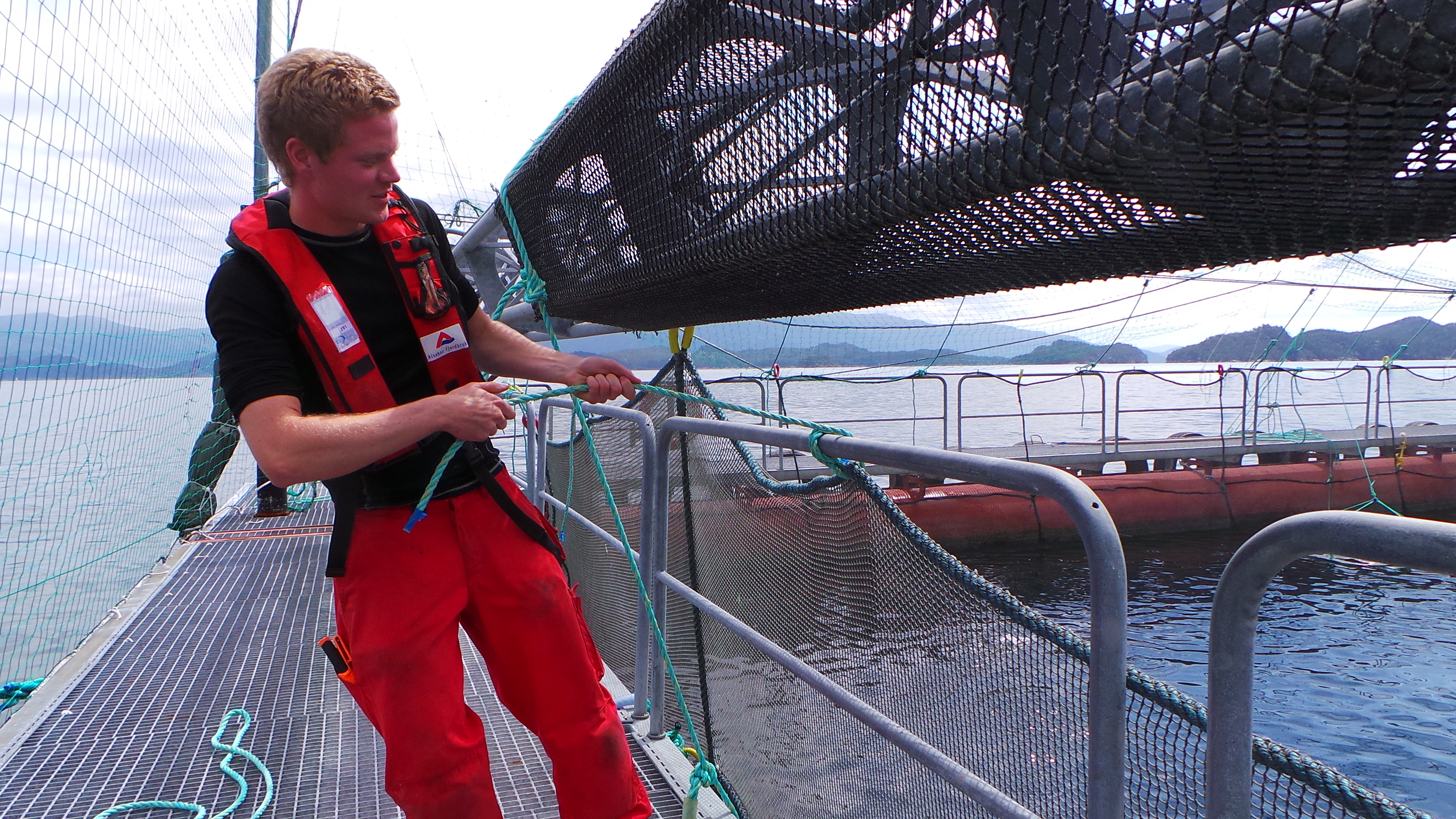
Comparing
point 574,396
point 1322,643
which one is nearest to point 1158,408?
point 1322,643

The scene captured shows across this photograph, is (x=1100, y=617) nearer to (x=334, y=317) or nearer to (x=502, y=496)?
(x=502, y=496)

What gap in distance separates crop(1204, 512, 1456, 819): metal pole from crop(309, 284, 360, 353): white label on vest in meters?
1.49

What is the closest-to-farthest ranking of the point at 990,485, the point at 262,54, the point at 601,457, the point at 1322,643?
the point at 990,485 < the point at 601,457 < the point at 262,54 < the point at 1322,643

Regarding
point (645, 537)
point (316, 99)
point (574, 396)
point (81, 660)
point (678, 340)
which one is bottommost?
point (81, 660)

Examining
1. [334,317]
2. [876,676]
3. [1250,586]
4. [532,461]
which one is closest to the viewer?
[1250,586]

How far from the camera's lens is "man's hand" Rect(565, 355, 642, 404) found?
1779 millimetres

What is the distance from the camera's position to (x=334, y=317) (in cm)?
163

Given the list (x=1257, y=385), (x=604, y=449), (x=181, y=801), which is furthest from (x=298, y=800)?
(x=1257, y=385)

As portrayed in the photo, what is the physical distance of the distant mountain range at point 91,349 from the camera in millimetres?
4121

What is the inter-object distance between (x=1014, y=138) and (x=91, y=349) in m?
5.94

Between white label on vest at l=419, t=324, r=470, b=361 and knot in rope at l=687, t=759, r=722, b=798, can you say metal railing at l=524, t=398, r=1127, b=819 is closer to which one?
knot in rope at l=687, t=759, r=722, b=798

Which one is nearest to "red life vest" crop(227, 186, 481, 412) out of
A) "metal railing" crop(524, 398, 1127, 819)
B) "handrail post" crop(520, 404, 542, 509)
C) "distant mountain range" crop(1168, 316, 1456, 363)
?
"metal railing" crop(524, 398, 1127, 819)

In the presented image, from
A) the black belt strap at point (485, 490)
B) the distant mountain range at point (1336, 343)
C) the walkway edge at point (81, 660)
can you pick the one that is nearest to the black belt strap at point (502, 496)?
the black belt strap at point (485, 490)

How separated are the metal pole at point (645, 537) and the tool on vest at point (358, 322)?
0.79 m
